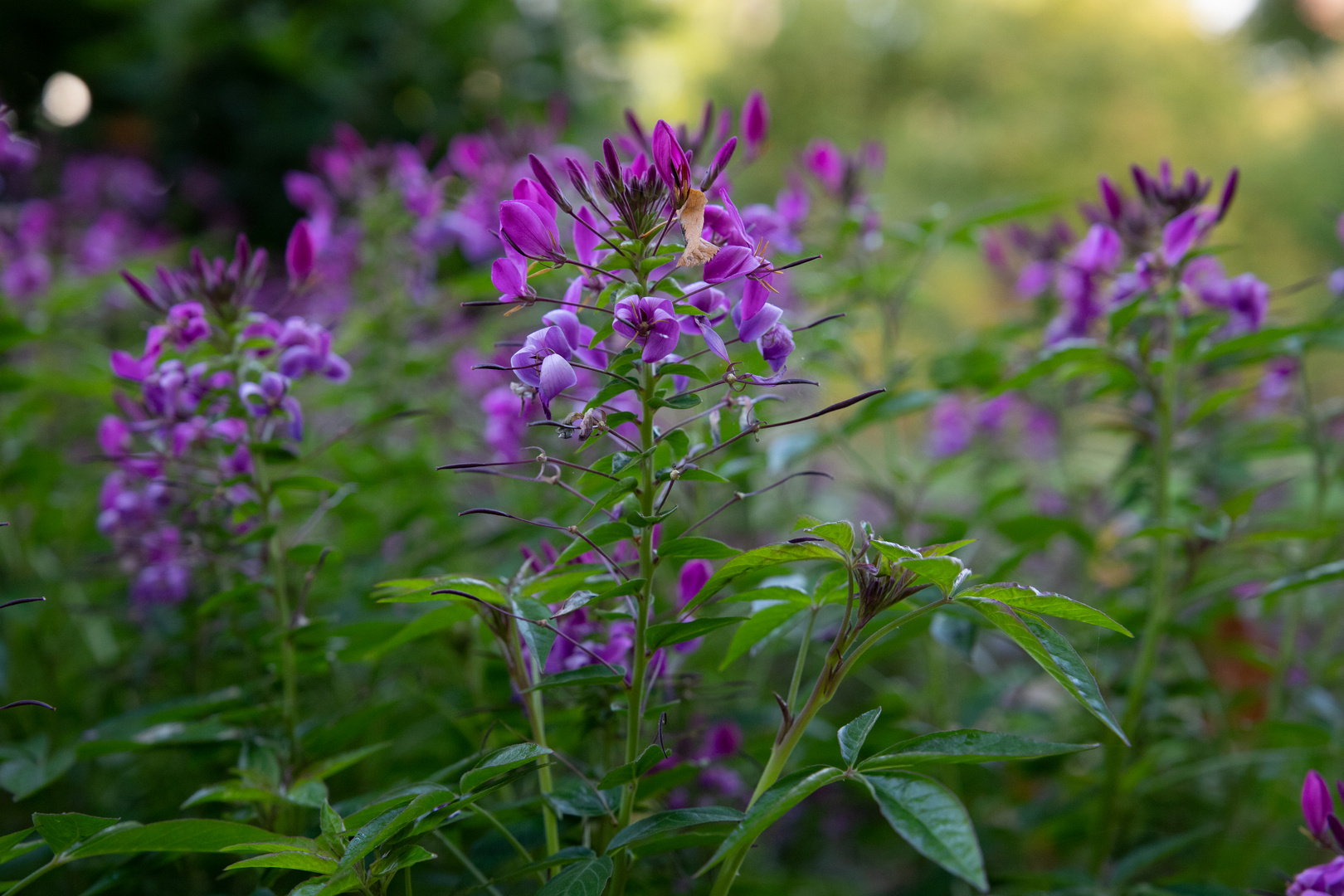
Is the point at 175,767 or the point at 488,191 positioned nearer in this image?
the point at 175,767

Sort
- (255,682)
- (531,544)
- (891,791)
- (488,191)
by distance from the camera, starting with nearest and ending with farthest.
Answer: (891,791)
(255,682)
(531,544)
(488,191)

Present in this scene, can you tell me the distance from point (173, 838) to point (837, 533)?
531 mm

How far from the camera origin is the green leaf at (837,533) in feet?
1.89

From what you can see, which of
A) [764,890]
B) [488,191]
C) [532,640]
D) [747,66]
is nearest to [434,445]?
[488,191]

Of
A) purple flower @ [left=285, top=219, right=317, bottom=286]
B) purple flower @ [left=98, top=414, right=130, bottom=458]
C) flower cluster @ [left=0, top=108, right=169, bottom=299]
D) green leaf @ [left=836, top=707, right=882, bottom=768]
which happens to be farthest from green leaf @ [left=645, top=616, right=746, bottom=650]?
flower cluster @ [left=0, top=108, right=169, bottom=299]

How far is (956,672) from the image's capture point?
1.96m

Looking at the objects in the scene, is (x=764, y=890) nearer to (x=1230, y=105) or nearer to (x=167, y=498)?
(x=167, y=498)

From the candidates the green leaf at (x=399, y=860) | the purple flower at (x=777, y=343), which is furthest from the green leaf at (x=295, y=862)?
the purple flower at (x=777, y=343)

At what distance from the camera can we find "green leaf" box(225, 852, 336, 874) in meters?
0.56

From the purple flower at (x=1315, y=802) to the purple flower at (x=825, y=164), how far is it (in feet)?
3.19

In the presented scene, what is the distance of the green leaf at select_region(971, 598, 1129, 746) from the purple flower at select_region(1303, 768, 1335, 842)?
1.03 ft

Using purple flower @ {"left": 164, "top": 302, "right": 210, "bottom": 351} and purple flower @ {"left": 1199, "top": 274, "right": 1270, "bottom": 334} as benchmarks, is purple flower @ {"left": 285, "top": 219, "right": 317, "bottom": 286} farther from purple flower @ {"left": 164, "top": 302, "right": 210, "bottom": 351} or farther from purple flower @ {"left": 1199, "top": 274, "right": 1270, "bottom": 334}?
purple flower @ {"left": 1199, "top": 274, "right": 1270, "bottom": 334}

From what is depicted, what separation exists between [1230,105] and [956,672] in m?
11.9

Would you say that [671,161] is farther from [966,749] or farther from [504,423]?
[504,423]
